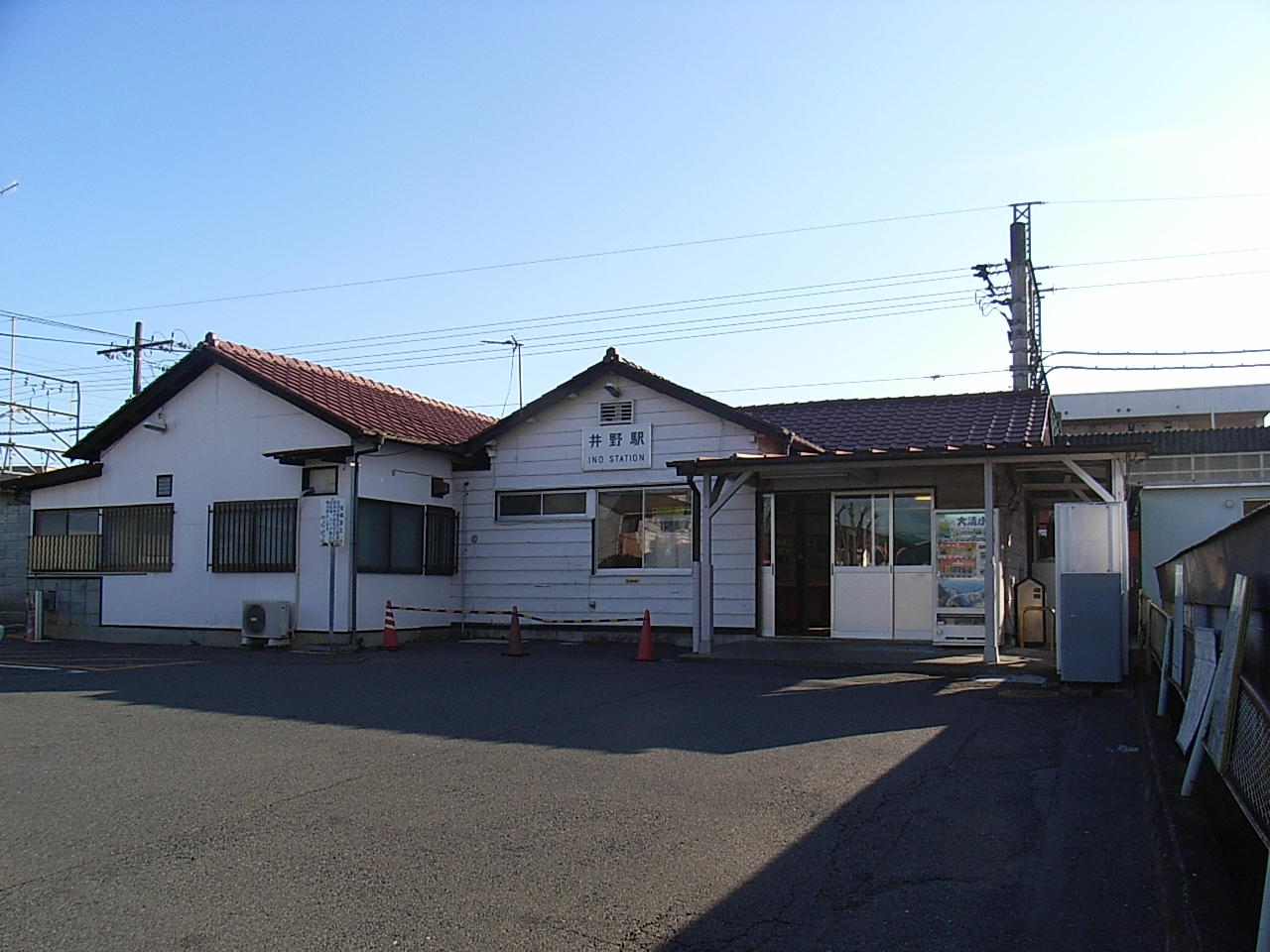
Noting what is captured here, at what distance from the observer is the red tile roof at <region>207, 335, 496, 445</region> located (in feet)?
59.5

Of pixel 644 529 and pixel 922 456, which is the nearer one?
pixel 922 456

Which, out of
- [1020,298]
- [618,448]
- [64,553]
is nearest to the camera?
[618,448]

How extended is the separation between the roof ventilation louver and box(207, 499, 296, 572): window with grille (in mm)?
5435

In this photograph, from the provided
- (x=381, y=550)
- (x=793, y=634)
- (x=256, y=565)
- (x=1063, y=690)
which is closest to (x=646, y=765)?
(x=1063, y=690)

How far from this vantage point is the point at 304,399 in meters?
17.7

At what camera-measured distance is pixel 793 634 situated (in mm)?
17328

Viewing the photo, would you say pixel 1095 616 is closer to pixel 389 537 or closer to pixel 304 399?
pixel 389 537

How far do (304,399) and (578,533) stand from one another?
16.8 feet

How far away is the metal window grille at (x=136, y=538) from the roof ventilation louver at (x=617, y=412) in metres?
8.07

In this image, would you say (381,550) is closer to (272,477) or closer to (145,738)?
(272,477)

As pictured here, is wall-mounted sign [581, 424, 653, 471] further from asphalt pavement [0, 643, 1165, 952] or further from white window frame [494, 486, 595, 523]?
asphalt pavement [0, 643, 1165, 952]

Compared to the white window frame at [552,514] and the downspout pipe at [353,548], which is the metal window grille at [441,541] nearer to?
the white window frame at [552,514]

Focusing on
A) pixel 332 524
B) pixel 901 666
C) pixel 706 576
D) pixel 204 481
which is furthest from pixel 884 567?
pixel 204 481

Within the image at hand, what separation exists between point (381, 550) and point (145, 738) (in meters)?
9.10
